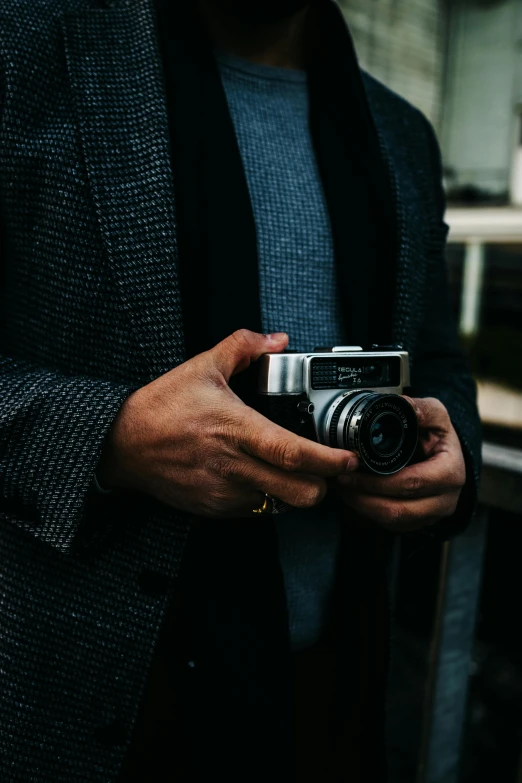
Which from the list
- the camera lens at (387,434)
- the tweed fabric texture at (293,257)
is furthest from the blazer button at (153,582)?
the camera lens at (387,434)

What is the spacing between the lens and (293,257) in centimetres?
115

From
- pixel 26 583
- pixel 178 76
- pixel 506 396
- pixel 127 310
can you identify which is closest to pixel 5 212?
pixel 127 310

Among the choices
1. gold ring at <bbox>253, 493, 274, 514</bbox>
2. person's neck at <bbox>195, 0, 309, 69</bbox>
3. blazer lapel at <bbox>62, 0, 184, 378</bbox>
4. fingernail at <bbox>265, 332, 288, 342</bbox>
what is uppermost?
person's neck at <bbox>195, 0, 309, 69</bbox>

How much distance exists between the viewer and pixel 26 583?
1.00 metres

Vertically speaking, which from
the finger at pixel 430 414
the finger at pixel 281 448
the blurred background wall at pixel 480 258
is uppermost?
the finger at pixel 281 448

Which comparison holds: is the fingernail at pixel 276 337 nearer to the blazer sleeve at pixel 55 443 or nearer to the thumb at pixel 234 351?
the thumb at pixel 234 351

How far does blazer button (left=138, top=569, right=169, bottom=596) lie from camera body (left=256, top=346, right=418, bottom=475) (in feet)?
0.93

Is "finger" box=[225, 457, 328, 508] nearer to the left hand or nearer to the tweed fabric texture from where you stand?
the left hand

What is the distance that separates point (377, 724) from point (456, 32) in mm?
8063

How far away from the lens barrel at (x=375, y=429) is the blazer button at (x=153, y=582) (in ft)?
1.03

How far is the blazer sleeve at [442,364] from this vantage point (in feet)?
3.91

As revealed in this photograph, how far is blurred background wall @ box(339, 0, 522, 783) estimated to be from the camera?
2842 millimetres

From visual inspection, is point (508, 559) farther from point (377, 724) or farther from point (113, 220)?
point (113, 220)

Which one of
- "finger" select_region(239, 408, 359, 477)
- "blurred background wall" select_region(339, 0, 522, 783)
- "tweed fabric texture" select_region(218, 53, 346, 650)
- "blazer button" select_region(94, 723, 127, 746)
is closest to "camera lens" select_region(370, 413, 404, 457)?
"finger" select_region(239, 408, 359, 477)
